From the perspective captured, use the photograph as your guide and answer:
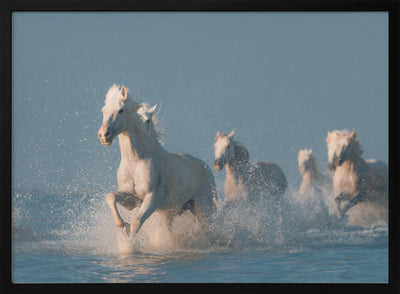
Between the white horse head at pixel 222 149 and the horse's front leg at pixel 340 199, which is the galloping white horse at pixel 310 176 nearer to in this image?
the horse's front leg at pixel 340 199

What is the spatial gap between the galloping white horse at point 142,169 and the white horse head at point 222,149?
0.84 m

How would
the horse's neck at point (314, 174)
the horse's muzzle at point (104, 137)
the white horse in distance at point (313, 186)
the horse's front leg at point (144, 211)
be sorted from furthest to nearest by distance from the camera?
1. the horse's neck at point (314, 174)
2. the white horse in distance at point (313, 186)
3. the horse's front leg at point (144, 211)
4. the horse's muzzle at point (104, 137)

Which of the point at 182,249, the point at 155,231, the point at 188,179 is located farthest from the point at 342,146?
the point at 155,231

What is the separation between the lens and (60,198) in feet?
27.6

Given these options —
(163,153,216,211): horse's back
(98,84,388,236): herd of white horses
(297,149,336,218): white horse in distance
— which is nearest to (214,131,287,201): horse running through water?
(98,84,388,236): herd of white horses

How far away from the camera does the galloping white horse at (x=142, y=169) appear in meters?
7.84

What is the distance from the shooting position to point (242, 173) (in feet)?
31.7

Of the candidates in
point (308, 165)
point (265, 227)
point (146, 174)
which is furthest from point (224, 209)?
point (308, 165)

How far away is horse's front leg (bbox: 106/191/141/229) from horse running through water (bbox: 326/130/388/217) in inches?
109

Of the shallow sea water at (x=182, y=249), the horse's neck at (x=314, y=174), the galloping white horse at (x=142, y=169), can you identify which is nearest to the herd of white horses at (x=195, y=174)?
the galloping white horse at (x=142, y=169)

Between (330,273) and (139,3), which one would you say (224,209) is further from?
(139,3)

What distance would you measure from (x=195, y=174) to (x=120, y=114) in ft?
3.94

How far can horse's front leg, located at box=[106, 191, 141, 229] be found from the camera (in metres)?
7.76

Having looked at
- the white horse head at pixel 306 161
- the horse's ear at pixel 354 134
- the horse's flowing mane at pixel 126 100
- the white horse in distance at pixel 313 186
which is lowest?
the white horse in distance at pixel 313 186
